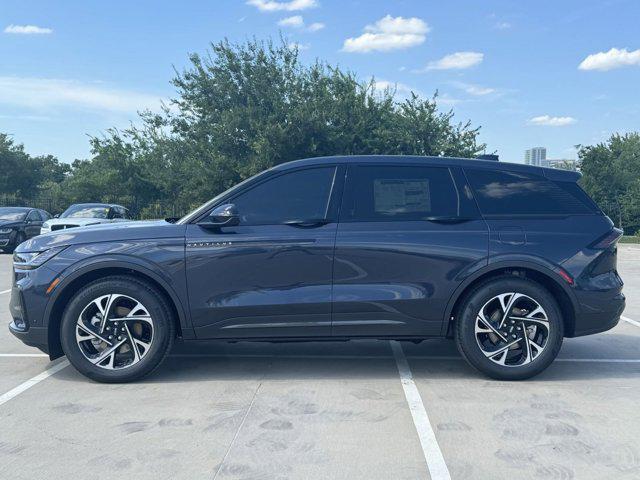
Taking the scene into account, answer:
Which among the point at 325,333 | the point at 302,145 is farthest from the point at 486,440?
the point at 302,145

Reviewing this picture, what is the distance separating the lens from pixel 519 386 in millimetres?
4867

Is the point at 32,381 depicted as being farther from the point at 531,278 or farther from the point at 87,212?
the point at 87,212

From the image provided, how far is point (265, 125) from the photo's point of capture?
27.0m

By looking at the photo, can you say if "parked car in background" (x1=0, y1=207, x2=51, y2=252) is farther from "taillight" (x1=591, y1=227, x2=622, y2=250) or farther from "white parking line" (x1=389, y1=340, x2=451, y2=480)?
"taillight" (x1=591, y1=227, x2=622, y2=250)

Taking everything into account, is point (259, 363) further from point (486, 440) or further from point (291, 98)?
point (291, 98)

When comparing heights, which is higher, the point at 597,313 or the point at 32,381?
the point at 597,313

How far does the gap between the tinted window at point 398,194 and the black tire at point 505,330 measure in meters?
0.73

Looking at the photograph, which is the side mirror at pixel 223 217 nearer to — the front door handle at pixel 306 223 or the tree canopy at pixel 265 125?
the front door handle at pixel 306 223

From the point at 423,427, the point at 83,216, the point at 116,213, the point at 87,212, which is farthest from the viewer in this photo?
the point at 116,213

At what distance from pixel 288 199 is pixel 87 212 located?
12.7 m

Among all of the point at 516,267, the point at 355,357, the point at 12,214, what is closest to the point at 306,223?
the point at 355,357

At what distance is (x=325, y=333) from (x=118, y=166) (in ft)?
99.5

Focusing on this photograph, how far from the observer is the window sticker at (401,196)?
5.05 metres

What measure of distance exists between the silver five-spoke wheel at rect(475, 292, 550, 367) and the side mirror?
216 cm
